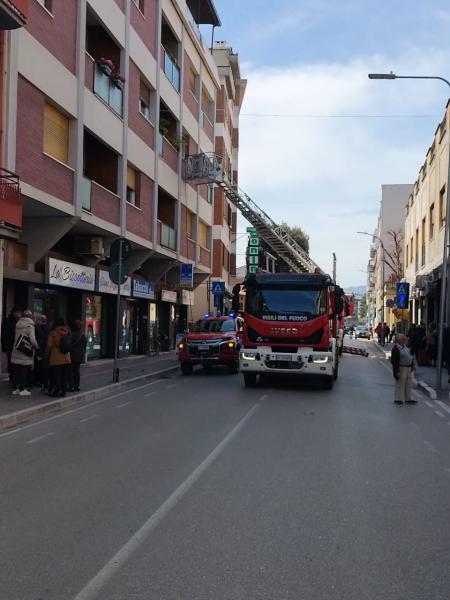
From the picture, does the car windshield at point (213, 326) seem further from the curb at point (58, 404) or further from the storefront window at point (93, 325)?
the curb at point (58, 404)

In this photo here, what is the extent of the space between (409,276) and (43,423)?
120 feet

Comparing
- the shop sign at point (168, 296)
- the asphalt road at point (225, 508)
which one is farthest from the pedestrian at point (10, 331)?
the shop sign at point (168, 296)

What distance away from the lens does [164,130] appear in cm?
2820

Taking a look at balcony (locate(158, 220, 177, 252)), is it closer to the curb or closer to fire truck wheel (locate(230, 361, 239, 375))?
fire truck wheel (locate(230, 361, 239, 375))

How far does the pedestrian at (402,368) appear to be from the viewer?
13.3 meters

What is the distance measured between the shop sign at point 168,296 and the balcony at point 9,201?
15778 millimetres

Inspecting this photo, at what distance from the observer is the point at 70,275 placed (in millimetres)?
18875

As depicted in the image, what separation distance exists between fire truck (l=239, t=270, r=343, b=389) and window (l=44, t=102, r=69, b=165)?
20.6 ft

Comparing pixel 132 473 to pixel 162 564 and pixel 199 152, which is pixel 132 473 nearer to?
pixel 162 564

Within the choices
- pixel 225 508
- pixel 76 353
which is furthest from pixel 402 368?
Answer: pixel 225 508

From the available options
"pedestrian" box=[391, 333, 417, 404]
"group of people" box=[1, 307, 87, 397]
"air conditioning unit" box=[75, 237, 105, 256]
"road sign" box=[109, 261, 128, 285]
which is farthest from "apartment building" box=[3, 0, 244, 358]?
"pedestrian" box=[391, 333, 417, 404]

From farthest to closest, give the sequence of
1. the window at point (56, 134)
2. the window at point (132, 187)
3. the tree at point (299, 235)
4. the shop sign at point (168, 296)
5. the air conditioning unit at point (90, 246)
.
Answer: the tree at point (299, 235) → the shop sign at point (168, 296) → the window at point (132, 187) → the air conditioning unit at point (90, 246) → the window at point (56, 134)

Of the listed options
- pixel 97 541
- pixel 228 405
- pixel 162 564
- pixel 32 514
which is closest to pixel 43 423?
pixel 228 405

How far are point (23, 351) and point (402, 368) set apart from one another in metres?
7.75
